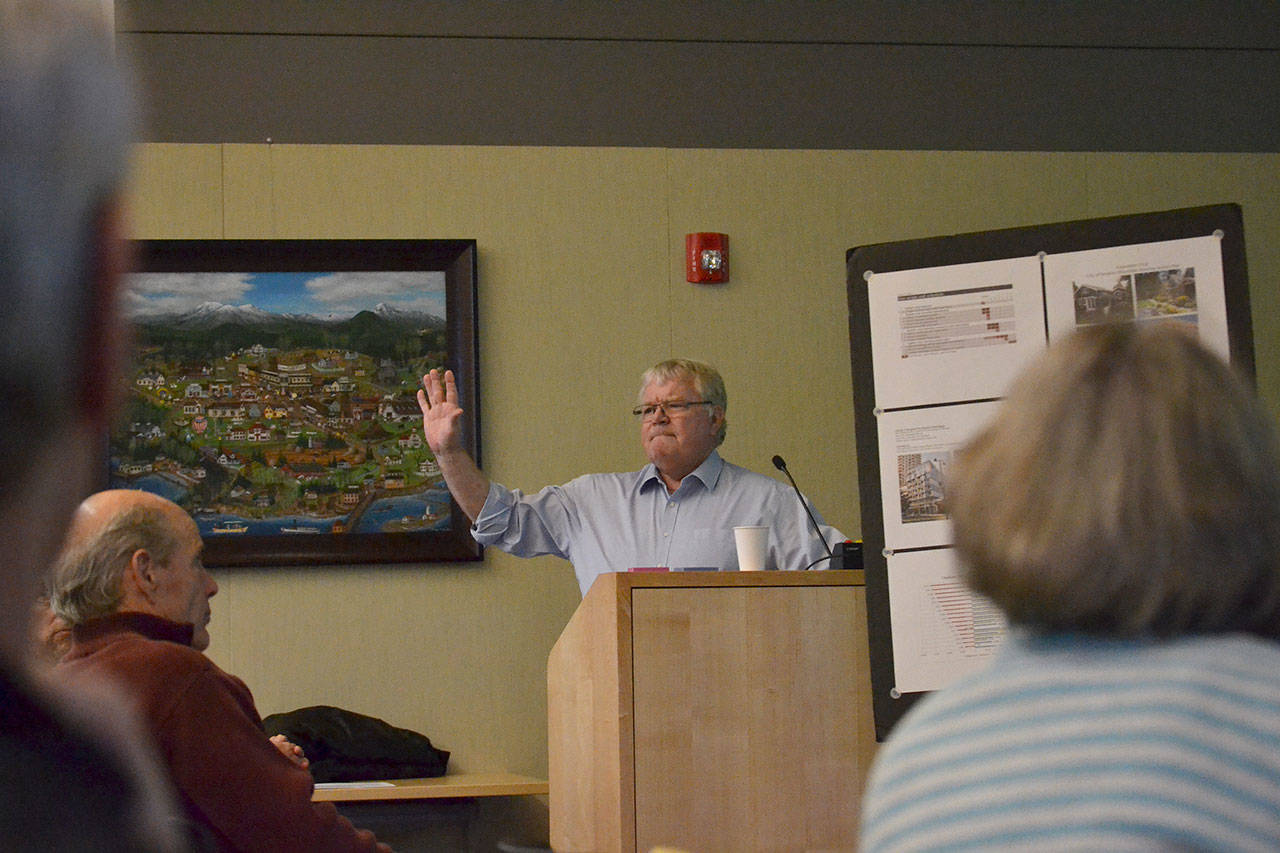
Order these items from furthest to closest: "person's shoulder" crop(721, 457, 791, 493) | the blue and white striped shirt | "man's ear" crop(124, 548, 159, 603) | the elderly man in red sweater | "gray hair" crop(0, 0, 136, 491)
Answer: "person's shoulder" crop(721, 457, 791, 493) < "man's ear" crop(124, 548, 159, 603) < the elderly man in red sweater < the blue and white striped shirt < "gray hair" crop(0, 0, 136, 491)

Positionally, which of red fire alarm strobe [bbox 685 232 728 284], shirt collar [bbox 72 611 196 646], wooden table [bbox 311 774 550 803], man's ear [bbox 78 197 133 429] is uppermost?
red fire alarm strobe [bbox 685 232 728 284]

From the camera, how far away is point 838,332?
471 centimetres

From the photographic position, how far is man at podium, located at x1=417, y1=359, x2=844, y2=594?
390 centimetres

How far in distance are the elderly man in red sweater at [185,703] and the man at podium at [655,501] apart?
1709mm

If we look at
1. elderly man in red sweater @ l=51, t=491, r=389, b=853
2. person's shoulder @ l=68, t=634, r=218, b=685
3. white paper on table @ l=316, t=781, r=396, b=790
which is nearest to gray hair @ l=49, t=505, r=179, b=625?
elderly man in red sweater @ l=51, t=491, r=389, b=853

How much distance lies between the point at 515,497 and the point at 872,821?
3158 mm

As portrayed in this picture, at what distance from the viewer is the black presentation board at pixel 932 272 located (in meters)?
2.08

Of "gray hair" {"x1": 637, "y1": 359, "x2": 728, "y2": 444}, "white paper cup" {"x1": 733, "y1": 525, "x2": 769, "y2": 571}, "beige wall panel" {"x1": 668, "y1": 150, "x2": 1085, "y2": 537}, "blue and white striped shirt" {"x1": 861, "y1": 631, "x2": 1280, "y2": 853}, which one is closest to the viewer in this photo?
"blue and white striped shirt" {"x1": 861, "y1": 631, "x2": 1280, "y2": 853}

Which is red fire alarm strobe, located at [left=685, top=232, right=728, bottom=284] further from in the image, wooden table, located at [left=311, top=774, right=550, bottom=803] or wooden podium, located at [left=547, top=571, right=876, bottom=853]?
wooden podium, located at [left=547, top=571, right=876, bottom=853]

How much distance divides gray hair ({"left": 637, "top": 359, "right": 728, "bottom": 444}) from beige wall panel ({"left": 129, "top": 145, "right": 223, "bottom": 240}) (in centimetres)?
153

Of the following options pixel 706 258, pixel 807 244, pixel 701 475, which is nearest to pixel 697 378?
pixel 701 475

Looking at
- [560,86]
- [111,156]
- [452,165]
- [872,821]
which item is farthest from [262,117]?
[111,156]

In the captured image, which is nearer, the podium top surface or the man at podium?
the podium top surface

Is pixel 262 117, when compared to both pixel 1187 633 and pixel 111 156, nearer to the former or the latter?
pixel 1187 633
